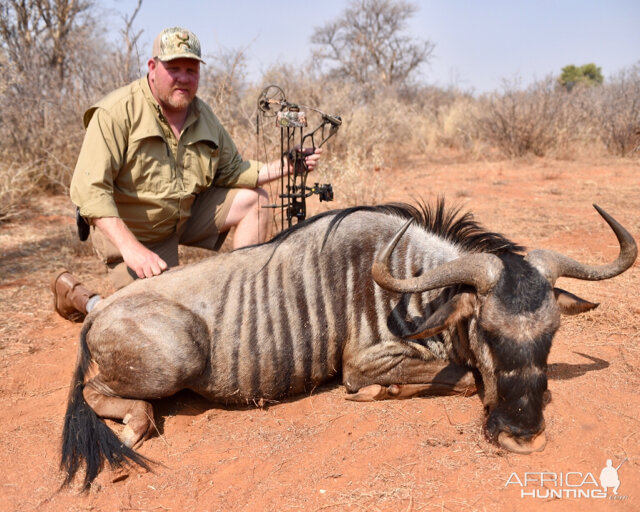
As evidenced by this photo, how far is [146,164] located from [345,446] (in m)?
2.22

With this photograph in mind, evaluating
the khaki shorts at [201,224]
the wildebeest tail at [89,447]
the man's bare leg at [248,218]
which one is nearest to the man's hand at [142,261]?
the wildebeest tail at [89,447]

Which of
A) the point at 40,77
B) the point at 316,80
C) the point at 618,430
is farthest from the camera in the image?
the point at 316,80

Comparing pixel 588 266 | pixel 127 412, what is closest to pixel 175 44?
pixel 127 412

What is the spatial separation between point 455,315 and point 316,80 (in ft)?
31.5

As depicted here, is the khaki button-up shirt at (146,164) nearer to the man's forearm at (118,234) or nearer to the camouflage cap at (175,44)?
the man's forearm at (118,234)

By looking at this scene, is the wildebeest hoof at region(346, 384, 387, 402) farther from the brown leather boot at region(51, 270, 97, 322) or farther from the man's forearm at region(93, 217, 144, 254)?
the brown leather boot at region(51, 270, 97, 322)

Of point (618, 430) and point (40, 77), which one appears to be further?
point (40, 77)

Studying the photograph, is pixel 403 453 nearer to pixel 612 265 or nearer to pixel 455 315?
pixel 455 315

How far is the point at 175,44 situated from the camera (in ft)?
11.6

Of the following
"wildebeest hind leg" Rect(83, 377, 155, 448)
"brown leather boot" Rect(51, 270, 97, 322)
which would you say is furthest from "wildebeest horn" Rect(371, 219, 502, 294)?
"brown leather boot" Rect(51, 270, 97, 322)

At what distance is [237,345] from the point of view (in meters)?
3.08

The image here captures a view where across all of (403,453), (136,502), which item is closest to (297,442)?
(403,453)

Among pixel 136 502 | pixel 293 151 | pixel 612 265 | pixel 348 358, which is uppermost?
pixel 293 151

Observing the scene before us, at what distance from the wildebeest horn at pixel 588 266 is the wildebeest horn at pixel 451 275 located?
9.8 inches
